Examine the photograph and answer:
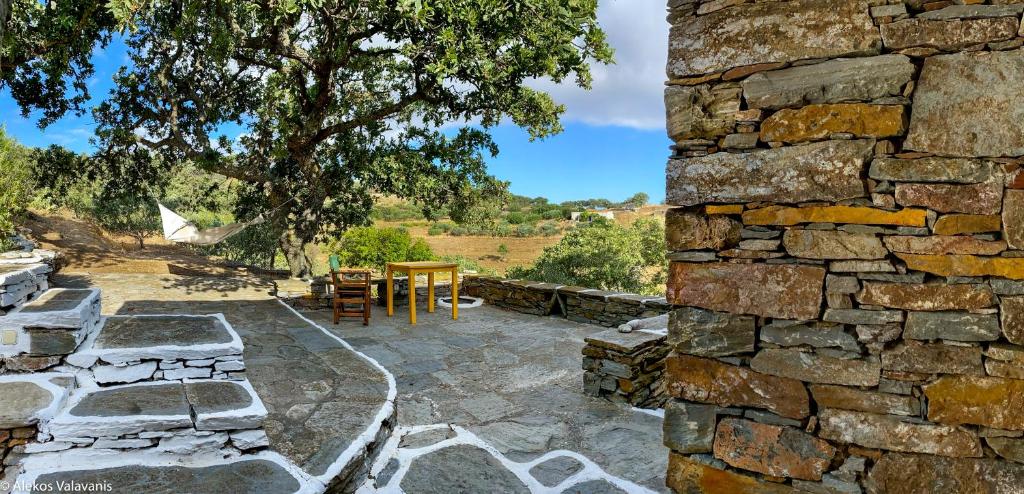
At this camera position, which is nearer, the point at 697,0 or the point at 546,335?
the point at 697,0

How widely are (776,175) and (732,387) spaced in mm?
760

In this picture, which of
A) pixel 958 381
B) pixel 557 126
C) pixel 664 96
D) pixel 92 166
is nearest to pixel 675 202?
pixel 664 96

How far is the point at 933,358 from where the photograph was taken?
1660 mm

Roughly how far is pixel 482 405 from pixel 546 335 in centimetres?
244

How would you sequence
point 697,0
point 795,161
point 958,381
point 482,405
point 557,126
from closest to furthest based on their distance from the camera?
point 958,381 → point 795,161 → point 697,0 → point 482,405 → point 557,126

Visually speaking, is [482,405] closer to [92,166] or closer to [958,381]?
[958,381]

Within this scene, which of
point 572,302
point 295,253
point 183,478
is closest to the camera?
point 183,478

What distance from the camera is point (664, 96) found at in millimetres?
2021

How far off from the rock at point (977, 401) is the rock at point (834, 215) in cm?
50

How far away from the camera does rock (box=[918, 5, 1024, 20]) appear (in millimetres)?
1562

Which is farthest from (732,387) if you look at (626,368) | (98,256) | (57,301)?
(98,256)

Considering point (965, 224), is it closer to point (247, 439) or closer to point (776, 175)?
point (776, 175)

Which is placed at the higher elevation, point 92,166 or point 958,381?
point 92,166

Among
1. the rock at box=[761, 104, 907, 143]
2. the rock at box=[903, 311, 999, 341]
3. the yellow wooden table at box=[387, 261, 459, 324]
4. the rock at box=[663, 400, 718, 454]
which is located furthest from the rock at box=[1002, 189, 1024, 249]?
the yellow wooden table at box=[387, 261, 459, 324]
